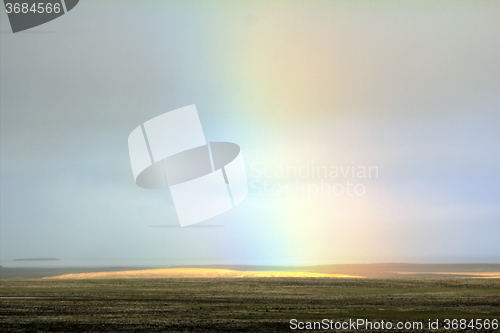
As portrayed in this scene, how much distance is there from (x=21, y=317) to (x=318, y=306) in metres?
30.2

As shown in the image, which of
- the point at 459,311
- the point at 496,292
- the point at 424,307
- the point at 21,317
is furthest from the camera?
the point at 496,292

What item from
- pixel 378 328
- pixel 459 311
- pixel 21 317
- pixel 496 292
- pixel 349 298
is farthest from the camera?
pixel 496 292

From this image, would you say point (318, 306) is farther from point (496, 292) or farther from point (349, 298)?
point (496, 292)

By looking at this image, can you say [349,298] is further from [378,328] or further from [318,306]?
[378,328]

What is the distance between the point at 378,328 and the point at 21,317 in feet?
107

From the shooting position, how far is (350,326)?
121 feet

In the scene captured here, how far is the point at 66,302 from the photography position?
5488cm

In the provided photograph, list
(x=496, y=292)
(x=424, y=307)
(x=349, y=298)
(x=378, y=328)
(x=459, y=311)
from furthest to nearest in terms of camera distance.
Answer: (x=496, y=292) → (x=349, y=298) → (x=424, y=307) → (x=459, y=311) → (x=378, y=328)

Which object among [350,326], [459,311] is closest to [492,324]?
[459,311]

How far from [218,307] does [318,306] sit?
1116cm

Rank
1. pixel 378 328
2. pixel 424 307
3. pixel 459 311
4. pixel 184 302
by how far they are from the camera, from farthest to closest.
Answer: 1. pixel 184 302
2. pixel 424 307
3. pixel 459 311
4. pixel 378 328

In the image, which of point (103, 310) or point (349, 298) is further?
point (349, 298)

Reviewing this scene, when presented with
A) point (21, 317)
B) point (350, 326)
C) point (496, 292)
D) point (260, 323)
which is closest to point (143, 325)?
point (260, 323)

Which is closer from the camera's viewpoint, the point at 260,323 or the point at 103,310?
the point at 260,323
